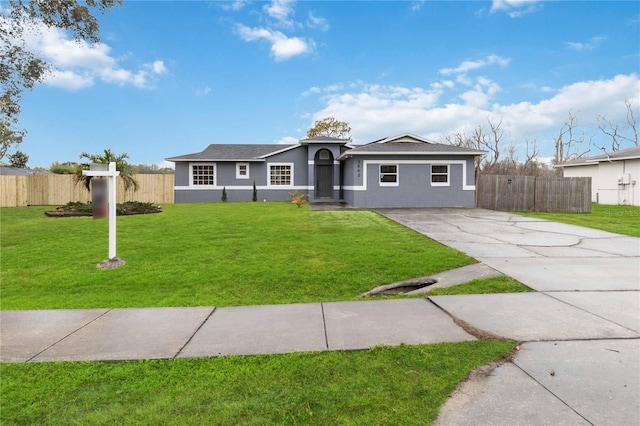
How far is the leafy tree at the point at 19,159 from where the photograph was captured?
4292 cm

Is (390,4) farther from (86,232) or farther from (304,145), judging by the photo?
(86,232)

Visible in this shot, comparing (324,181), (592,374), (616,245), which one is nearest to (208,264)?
(592,374)

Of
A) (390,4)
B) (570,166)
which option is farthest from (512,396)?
(570,166)

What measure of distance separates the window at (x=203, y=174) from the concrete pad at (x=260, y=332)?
21305mm

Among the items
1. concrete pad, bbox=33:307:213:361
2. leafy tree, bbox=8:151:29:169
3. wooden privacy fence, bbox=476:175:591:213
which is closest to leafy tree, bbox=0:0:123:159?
concrete pad, bbox=33:307:213:361

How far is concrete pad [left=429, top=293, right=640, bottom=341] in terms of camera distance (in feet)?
11.5

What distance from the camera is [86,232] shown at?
34.6 feet

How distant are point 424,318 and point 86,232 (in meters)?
10.4

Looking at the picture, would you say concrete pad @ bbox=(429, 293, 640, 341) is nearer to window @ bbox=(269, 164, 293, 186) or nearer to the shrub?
the shrub

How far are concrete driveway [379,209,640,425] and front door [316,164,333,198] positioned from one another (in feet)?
55.4

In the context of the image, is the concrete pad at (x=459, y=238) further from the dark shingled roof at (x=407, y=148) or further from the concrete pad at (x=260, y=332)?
the dark shingled roof at (x=407, y=148)

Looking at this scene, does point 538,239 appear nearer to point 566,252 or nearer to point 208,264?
point 566,252

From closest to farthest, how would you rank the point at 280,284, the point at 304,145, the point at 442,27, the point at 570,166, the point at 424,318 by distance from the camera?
the point at 424,318 → the point at 280,284 → the point at 442,27 → the point at 304,145 → the point at 570,166

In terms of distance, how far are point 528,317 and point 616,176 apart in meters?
27.4
